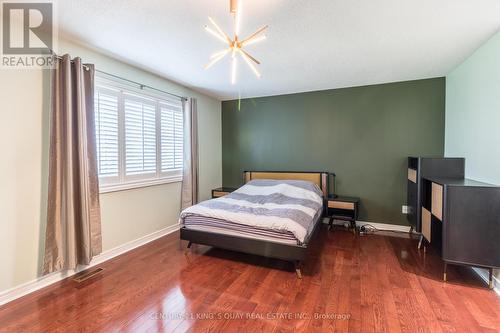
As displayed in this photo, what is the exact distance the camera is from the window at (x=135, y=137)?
2.81 m

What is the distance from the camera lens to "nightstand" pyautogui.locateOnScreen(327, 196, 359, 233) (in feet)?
12.0

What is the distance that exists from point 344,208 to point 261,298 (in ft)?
7.38

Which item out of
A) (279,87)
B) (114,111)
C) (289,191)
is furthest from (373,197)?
(114,111)

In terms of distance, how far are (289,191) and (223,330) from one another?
91.0 inches

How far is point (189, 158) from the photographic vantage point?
13.0ft

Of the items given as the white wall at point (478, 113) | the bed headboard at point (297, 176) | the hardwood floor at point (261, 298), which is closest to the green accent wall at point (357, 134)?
the bed headboard at point (297, 176)

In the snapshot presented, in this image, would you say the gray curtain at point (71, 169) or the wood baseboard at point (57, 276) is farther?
the gray curtain at point (71, 169)

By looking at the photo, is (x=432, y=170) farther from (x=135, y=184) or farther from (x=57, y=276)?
(x=57, y=276)

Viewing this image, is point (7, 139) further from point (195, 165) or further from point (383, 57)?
point (383, 57)

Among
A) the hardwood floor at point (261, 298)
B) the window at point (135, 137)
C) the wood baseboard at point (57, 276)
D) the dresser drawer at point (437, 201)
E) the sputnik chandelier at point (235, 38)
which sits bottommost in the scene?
the hardwood floor at point (261, 298)

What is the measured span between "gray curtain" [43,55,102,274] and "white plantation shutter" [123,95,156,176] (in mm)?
567

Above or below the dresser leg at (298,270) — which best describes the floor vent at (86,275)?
below

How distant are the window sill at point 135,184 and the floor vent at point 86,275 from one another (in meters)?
0.86

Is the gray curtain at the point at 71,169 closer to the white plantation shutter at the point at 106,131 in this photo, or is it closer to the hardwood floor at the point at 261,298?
the white plantation shutter at the point at 106,131
